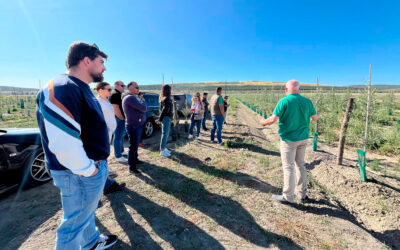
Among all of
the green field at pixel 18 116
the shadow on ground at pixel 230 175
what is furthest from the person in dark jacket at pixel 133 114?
the green field at pixel 18 116

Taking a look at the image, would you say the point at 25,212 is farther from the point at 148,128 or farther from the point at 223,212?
the point at 148,128

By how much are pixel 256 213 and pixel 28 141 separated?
13.2 feet

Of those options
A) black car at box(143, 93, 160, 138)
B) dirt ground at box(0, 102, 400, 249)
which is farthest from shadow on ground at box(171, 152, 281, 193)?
black car at box(143, 93, 160, 138)

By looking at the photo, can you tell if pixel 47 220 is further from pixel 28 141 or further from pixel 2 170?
pixel 28 141

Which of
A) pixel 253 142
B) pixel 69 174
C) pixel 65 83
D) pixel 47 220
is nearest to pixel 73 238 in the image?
pixel 69 174

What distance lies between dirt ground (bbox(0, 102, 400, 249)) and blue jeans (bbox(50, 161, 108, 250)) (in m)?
0.80

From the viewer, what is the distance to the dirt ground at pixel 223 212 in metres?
2.02

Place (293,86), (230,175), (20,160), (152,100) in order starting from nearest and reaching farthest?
(293,86) → (20,160) → (230,175) → (152,100)

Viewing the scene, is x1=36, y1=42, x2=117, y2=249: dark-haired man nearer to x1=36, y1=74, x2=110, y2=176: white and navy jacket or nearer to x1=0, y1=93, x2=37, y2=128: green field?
x1=36, y1=74, x2=110, y2=176: white and navy jacket

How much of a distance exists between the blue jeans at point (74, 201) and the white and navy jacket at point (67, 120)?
0.11 m

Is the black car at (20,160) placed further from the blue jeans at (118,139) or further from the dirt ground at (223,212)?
the blue jeans at (118,139)

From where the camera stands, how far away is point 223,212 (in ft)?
8.25

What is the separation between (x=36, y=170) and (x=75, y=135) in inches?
120

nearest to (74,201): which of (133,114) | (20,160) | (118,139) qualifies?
(133,114)
